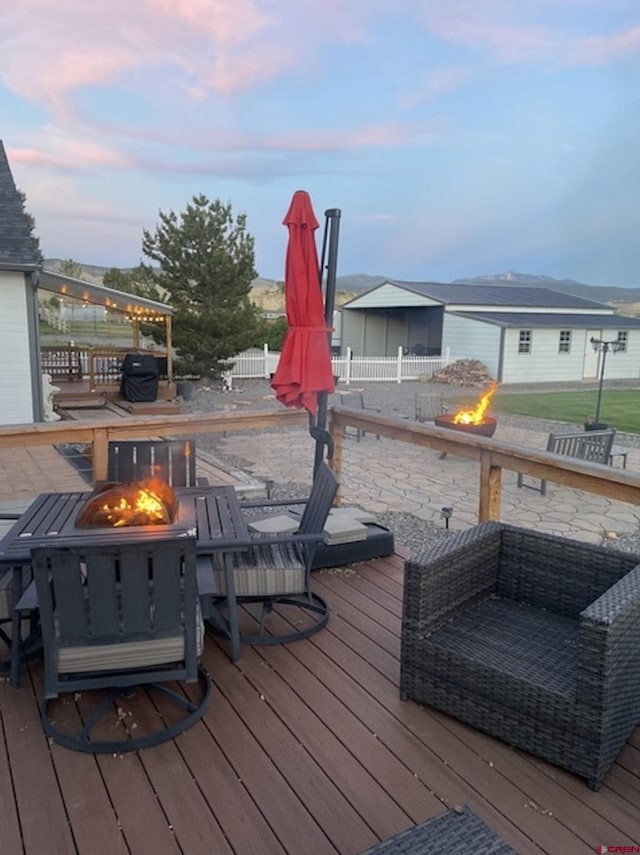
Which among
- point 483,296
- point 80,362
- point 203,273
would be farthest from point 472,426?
point 483,296

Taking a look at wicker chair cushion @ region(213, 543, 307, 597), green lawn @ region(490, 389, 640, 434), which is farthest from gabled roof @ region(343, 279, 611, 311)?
wicker chair cushion @ region(213, 543, 307, 597)

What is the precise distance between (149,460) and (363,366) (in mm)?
18219

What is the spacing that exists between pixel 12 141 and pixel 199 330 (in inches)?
271

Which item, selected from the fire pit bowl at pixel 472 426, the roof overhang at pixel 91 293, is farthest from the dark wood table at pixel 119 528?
the roof overhang at pixel 91 293

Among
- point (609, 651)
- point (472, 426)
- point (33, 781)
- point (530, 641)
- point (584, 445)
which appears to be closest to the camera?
point (609, 651)

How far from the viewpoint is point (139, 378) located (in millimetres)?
13602

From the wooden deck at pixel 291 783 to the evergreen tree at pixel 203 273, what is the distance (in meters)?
15.6

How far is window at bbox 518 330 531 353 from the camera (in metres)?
21.9

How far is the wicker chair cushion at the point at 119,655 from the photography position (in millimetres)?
1961

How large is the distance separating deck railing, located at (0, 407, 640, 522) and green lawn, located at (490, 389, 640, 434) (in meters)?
10.4

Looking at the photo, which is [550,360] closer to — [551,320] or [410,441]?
[551,320]

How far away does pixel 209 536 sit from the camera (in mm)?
2506

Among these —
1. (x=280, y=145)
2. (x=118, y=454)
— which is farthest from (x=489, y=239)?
(x=118, y=454)

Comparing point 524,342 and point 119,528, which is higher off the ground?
point 524,342
